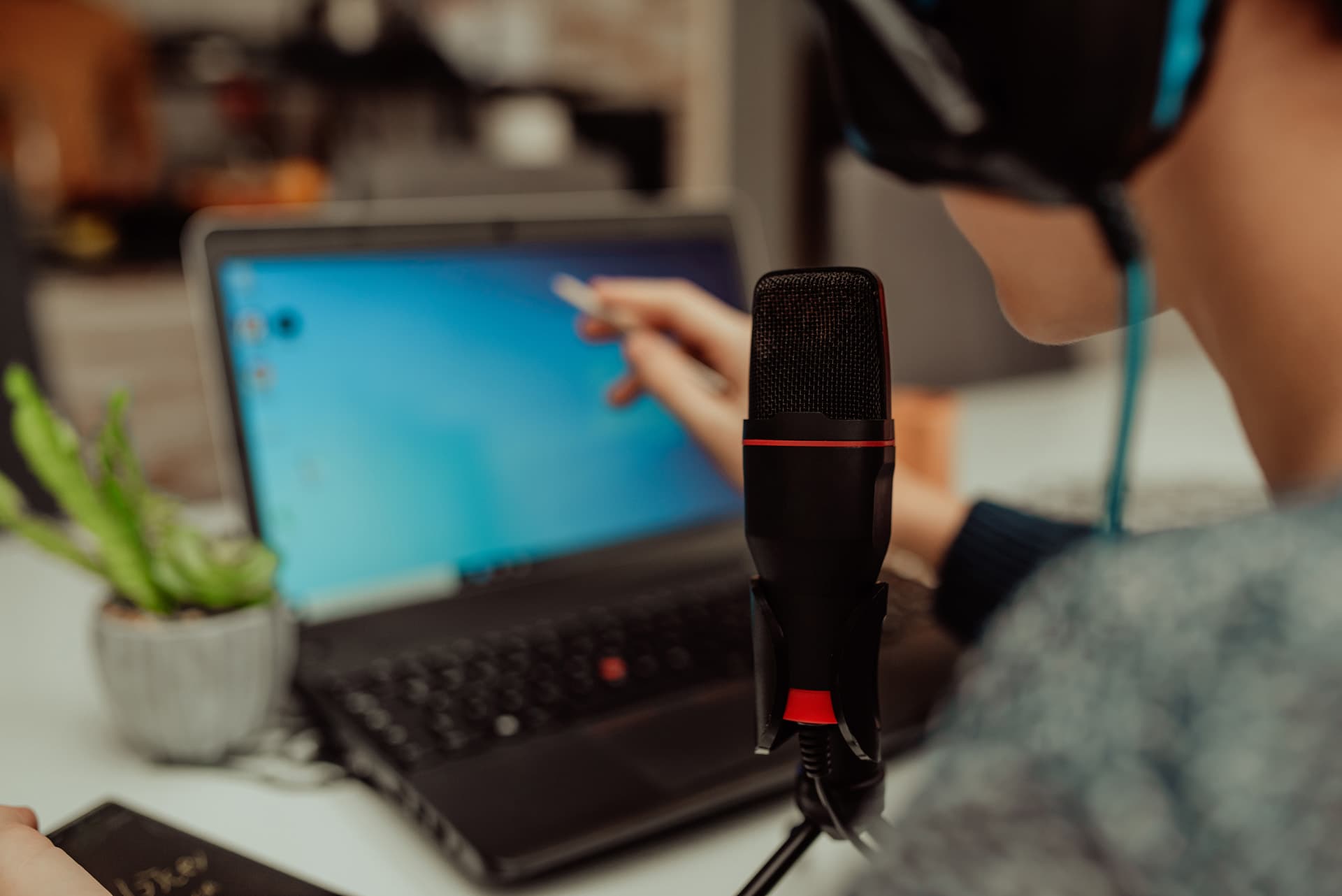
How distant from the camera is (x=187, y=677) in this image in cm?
54

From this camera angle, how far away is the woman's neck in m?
0.35

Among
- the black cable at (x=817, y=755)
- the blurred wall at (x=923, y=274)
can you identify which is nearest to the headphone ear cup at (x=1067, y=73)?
the black cable at (x=817, y=755)

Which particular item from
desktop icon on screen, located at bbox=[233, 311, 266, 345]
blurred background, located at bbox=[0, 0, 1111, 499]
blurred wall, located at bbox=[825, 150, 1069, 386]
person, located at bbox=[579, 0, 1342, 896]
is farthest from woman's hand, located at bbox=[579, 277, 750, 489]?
blurred background, located at bbox=[0, 0, 1111, 499]

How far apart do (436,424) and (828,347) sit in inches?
17.3

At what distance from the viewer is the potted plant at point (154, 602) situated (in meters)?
0.54

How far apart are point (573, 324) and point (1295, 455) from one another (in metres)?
0.52

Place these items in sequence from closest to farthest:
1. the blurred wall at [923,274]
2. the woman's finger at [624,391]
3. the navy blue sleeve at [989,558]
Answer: the navy blue sleeve at [989,558], the woman's finger at [624,391], the blurred wall at [923,274]

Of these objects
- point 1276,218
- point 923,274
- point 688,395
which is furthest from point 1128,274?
point 923,274

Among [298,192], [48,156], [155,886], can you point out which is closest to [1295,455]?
[155,886]

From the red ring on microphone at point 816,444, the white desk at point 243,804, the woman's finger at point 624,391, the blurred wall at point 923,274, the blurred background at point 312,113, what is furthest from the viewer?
the blurred background at point 312,113

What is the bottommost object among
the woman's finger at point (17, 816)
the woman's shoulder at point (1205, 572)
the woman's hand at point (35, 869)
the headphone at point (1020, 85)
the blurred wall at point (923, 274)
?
the blurred wall at point (923, 274)

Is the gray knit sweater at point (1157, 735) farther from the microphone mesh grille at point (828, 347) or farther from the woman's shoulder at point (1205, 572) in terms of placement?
the microphone mesh grille at point (828, 347)

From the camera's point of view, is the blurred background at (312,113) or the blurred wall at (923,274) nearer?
the blurred wall at (923,274)

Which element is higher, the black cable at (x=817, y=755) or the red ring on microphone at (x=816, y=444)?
the red ring on microphone at (x=816, y=444)
